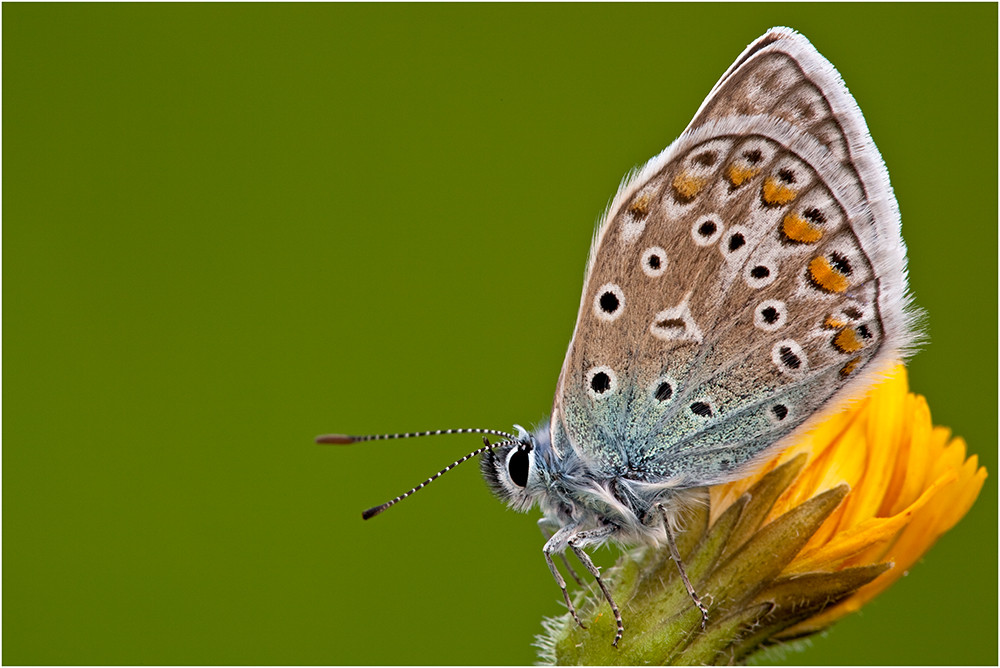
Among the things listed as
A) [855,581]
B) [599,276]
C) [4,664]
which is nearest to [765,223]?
[599,276]

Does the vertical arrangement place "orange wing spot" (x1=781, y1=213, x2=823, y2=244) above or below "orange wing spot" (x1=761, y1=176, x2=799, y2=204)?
below

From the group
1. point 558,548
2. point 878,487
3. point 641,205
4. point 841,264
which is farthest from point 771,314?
point 558,548

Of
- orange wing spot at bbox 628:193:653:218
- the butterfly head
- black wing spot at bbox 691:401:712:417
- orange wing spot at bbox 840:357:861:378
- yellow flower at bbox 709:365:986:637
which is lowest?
yellow flower at bbox 709:365:986:637

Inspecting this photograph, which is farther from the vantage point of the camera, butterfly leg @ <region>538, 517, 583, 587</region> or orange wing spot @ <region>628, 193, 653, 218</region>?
butterfly leg @ <region>538, 517, 583, 587</region>

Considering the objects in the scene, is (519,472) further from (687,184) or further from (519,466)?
(687,184)

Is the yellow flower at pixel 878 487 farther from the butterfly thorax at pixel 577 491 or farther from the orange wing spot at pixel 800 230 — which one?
the orange wing spot at pixel 800 230

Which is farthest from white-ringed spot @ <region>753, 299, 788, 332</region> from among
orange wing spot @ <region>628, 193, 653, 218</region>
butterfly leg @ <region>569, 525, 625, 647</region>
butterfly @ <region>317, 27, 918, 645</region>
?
butterfly leg @ <region>569, 525, 625, 647</region>

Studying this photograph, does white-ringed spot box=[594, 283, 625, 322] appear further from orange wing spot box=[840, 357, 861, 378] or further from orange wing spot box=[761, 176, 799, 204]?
orange wing spot box=[840, 357, 861, 378]
